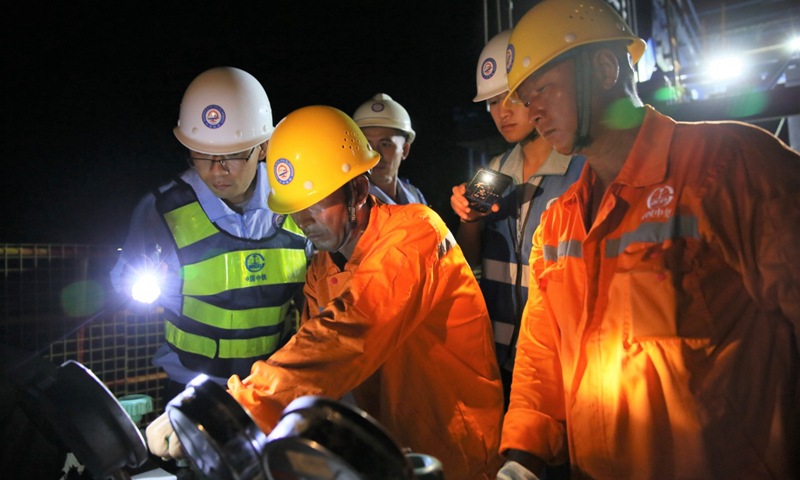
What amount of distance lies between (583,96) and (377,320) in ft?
3.32

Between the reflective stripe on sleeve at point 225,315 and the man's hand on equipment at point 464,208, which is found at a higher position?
the man's hand on equipment at point 464,208

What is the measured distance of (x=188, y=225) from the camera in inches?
114

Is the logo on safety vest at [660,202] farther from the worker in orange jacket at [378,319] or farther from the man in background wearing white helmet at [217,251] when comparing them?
the man in background wearing white helmet at [217,251]

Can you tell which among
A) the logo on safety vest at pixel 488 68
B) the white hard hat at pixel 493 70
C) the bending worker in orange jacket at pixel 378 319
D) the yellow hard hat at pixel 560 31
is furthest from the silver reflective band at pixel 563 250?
the logo on safety vest at pixel 488 68

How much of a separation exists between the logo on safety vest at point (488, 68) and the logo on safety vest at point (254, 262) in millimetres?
1897

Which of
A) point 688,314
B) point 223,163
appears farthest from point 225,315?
point 688,314

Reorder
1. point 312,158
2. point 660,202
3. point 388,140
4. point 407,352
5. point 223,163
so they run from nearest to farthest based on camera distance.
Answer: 1. point 660,202
2. point 407,352
3. point 312,158
4. point 223,163
5. point 388,140

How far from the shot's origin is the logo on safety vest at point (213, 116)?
10.3ft

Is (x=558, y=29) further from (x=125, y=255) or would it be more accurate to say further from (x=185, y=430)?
(x=125, y=255)

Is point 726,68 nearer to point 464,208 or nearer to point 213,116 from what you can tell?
point 464,208

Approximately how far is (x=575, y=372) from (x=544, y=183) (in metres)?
1.59

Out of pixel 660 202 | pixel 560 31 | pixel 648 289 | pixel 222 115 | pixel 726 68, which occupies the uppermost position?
pixel 726 68

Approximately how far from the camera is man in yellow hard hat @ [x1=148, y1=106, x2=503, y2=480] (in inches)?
66.5

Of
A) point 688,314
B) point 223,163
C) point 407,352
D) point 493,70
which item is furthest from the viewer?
point 493,70
